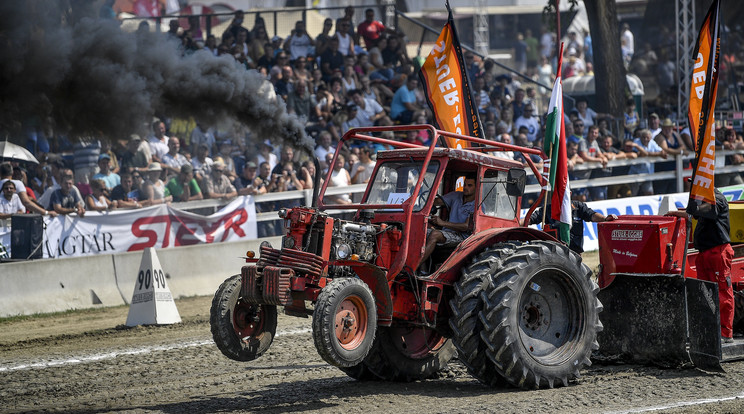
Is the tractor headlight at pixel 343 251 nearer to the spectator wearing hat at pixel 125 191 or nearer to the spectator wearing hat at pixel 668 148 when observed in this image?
the spectator wearing hat at pixel 125 191

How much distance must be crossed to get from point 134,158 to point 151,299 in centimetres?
381

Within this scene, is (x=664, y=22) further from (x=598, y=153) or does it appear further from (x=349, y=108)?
(x=349, y=108)

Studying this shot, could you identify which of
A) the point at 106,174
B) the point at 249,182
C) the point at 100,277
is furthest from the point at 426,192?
the point at 106,174

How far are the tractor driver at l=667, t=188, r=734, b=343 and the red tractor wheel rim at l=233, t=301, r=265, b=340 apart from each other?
4170 millimetres

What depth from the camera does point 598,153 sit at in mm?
18641

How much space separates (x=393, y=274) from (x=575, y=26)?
2732 cm

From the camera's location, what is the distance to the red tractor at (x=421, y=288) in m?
7.26

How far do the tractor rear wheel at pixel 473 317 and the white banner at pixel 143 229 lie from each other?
24.2 ft

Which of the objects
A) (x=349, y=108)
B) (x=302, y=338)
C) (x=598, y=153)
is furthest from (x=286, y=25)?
(x=302, y=338)

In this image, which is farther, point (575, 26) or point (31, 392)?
point (575, 26)

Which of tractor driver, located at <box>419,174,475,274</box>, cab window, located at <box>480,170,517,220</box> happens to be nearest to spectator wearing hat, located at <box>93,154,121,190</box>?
tractor driver, located at <box>419,174,475,274</box>

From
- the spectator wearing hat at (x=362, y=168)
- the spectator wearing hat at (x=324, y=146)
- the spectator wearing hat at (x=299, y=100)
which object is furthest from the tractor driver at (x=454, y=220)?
the spectator wearing hat at (x=299, y=100)

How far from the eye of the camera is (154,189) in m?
14.7

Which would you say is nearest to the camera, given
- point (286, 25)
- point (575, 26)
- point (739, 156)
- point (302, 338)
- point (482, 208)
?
point (482, 208)
